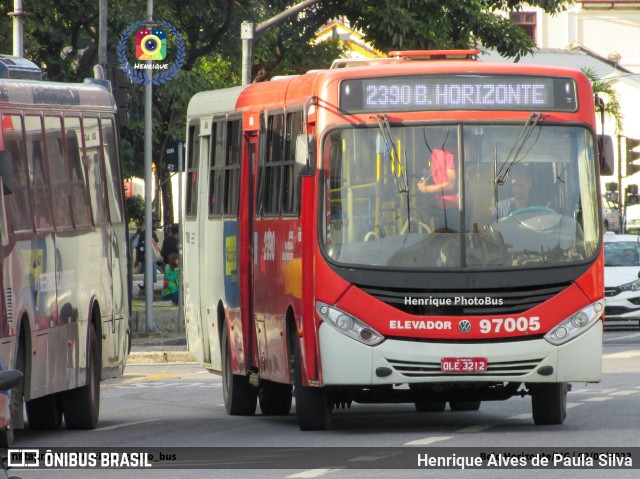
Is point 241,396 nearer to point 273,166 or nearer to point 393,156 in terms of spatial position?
point 273,166

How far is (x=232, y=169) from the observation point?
695 inches

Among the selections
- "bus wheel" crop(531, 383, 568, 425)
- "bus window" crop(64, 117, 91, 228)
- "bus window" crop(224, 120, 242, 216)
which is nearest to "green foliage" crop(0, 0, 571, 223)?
"bus window" crop(224, 120, 242, 216)

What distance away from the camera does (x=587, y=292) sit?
47.3 feet

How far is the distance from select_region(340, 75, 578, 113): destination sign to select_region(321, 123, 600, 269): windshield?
18 cm

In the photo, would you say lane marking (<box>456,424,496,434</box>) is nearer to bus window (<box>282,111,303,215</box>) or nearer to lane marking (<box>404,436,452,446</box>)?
lane marking (<box>404,436,452,446</box>)

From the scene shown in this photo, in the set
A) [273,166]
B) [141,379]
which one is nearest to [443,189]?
[273,166]

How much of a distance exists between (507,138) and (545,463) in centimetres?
336

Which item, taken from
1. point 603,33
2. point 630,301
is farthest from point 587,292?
point 603,33

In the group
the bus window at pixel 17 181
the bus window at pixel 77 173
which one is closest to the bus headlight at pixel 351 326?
the bus window at pixel 17 181

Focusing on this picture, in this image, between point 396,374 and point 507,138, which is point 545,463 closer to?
point 396,374

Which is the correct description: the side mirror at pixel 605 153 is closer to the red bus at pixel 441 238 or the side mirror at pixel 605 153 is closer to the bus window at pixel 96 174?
the red bus at pixel 441 238

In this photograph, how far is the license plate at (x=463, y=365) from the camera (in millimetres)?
14102

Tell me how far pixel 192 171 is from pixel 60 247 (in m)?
4.38

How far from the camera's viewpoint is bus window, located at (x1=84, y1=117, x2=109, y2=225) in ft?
55.1
